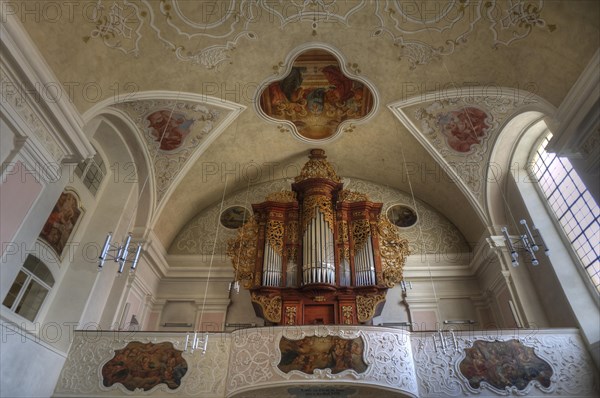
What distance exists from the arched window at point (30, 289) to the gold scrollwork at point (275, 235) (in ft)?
14.0

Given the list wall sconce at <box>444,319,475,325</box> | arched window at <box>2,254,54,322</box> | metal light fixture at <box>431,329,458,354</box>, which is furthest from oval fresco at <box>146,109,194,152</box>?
wall sconce at <box>444,319,475,325</box>

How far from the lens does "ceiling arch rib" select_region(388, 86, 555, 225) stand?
7.86 meters

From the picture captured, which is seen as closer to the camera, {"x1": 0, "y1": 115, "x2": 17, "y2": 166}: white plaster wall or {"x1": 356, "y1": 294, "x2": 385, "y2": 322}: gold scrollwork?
{"x1": 0, "y1": 115, "x2": 17, "y2": 166}: white plaster wall

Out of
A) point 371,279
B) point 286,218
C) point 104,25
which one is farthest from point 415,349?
point 104,25

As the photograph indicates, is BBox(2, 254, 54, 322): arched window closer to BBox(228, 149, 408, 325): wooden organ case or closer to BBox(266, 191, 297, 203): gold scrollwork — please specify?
BBox(228, 149, 408, 325): wooden organ case

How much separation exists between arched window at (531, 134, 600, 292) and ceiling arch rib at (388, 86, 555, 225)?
1027mm

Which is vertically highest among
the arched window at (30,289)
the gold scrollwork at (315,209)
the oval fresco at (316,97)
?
the oval fresco at (316,97)

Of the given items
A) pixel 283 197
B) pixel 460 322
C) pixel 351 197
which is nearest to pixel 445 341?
pixel 460 322

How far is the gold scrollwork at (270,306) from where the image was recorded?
307 inches

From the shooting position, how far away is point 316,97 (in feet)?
29.7

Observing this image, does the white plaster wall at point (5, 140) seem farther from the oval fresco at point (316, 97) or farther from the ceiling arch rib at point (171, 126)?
the oval fresco at point (316, 97)

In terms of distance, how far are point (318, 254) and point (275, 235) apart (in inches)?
47.1

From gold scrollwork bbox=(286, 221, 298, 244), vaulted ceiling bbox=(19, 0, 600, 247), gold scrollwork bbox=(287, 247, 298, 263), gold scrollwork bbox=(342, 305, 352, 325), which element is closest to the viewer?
vaulted ceiling bbox=(19, 0, 600, 247)

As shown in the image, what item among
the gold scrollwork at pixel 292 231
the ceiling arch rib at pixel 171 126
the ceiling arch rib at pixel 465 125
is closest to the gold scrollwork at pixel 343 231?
the gold scrollwork at pixel 292 231
